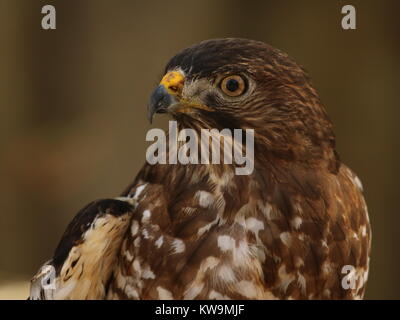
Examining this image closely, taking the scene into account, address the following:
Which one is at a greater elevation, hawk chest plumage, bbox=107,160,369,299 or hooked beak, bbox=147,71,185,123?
hooked beak, bbox=147,71,185,123

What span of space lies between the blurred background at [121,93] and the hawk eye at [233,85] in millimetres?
2113

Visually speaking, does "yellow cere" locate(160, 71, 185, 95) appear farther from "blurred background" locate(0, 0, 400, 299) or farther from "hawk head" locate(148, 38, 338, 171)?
"blurred background" locate(0, 0, 400, 299)

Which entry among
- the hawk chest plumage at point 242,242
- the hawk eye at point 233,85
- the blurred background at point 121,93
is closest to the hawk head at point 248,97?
the hawk eye at point 233,85

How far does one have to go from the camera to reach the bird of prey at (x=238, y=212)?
1.92 m

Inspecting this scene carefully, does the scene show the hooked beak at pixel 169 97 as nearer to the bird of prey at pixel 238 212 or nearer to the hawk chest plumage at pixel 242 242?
the bird of prey at pixel 238 212

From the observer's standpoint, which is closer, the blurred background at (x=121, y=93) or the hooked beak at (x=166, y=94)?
the hooked beak at (x=166, y=94)

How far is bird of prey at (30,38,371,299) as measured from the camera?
192cm

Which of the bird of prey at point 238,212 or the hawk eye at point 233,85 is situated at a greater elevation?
the hawk eye at point 233,85

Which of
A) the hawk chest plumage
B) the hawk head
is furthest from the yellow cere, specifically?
the hawk chest plumage

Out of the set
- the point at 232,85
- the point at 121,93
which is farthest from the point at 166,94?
the point at 121,93
